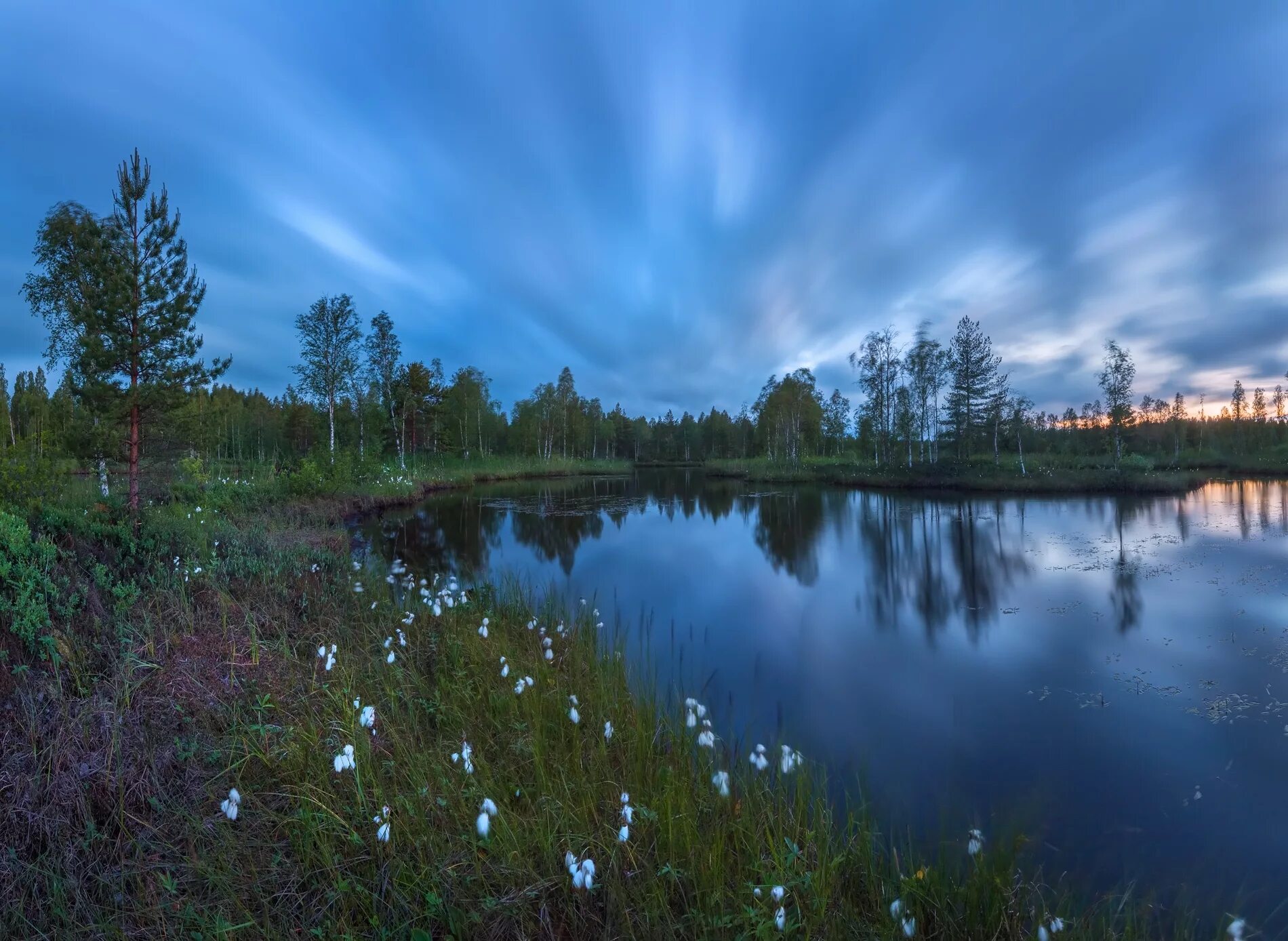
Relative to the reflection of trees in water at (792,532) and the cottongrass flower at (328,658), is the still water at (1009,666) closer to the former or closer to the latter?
the reflection of trees in water at (792,532)

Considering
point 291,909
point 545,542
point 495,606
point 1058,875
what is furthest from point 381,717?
point 545,542

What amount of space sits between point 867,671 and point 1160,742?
2.62 metres

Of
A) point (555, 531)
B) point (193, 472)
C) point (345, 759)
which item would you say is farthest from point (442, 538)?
point (345, 759)

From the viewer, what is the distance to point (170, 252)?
1091 centimetres

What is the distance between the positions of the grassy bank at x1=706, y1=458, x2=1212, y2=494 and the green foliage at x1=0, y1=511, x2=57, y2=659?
36269 mm

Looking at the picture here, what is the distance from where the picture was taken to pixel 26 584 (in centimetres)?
468

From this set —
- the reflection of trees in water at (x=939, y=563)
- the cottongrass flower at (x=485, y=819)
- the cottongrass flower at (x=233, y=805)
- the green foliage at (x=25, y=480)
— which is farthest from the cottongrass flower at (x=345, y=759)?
the green foliage at (x=25, y=480)

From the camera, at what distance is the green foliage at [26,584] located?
4.15 metres

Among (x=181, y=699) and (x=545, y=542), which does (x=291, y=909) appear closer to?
(x=181, y=699)

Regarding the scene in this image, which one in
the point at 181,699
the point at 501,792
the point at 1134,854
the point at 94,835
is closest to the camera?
the point at 94,835

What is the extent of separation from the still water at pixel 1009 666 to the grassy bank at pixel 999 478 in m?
12.2

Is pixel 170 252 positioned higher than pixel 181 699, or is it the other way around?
pixel 170 252

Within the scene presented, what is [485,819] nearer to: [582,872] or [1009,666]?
[582,872]

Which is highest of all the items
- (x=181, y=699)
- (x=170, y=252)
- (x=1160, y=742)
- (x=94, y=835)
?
(x=170, y=252)
